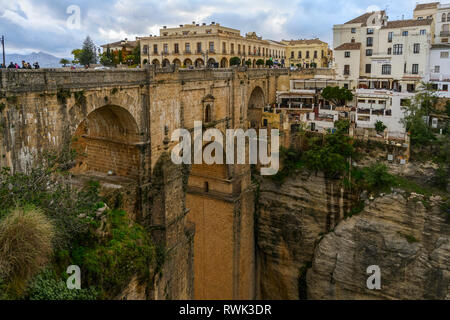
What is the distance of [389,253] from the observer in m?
19.0

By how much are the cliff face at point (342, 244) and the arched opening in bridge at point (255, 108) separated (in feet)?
14.5

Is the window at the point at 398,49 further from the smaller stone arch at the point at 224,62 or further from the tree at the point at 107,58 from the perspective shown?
the tree at the point at 107,58

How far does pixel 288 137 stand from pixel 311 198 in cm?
389

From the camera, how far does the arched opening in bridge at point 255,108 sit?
2497 cm

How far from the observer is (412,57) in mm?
28656

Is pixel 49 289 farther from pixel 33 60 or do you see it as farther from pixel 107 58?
pixel 107 58

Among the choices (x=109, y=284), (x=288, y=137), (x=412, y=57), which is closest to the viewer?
(x=109, y=284)

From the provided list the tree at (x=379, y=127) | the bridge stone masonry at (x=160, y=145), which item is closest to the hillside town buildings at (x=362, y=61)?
the tree at (x=379, y=127)

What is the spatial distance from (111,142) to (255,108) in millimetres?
13131

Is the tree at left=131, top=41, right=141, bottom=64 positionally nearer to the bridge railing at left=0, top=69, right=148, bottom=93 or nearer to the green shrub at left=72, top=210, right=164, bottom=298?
the bridge railing at left=0, top=69, right=148, bottom=93

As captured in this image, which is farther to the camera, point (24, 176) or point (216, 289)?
point (216, 289)
